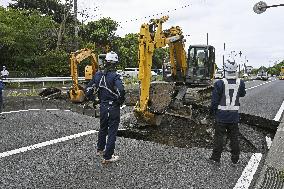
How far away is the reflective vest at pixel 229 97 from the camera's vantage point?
7059 mm

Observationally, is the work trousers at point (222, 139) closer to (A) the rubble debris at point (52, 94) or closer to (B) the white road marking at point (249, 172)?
(B) the white road marking at point (249, 172)

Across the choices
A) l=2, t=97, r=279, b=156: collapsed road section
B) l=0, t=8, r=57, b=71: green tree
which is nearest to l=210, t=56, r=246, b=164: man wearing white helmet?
l=2, t=97, r=279, b=156: collapsed road section

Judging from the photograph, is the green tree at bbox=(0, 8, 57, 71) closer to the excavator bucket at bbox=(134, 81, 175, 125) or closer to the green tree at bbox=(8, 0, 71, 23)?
the green tree at bbox=(8, 0, 71, 23)

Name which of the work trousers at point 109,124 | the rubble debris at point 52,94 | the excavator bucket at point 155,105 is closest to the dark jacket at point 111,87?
the work trousers at point 109,124

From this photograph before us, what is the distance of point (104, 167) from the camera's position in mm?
6613

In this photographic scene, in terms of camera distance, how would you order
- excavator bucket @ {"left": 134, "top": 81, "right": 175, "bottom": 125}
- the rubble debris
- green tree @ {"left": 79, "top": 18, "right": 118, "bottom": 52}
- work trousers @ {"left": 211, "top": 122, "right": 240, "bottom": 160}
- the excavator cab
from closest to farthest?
work trousers @ {"left": 211, "top": 122, "right": 240, "bottom": 160} → excavator bucket @ {"left": 134, "top": 81, "right": 175, "bottom": 125} → the excavator cab → the rubble debris → green tree @ {"left": 79, "top": 18, "right": 118, "bottom": 52}

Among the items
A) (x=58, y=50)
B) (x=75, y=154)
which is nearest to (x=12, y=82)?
(x=58, y=50)

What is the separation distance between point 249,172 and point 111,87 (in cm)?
289

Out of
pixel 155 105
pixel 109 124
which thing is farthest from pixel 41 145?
pixel 155 105

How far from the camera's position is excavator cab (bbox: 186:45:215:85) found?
1456cm

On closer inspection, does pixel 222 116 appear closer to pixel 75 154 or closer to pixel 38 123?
pixel 75 154

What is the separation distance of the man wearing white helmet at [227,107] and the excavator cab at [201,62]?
7.24m

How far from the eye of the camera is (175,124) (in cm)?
1068

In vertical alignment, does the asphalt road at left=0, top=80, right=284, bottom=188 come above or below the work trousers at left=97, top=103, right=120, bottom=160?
below
